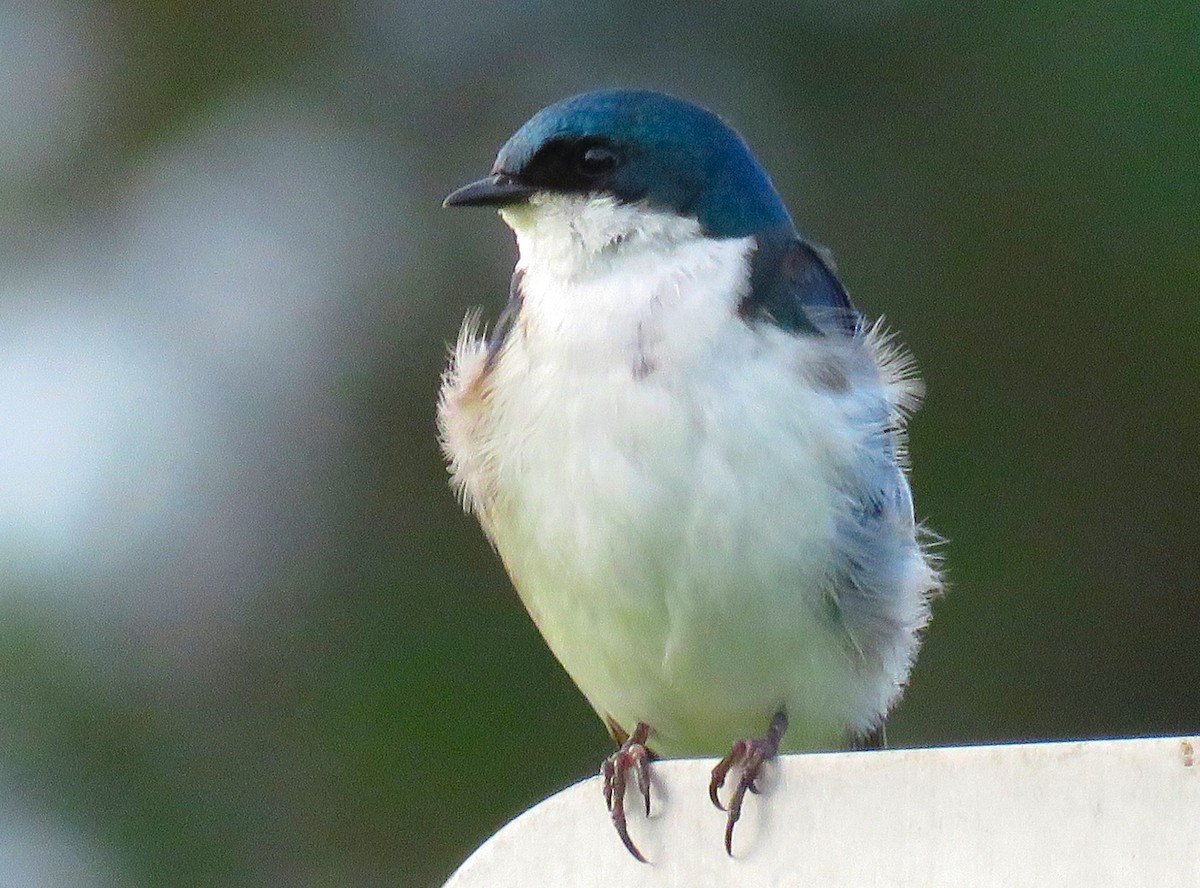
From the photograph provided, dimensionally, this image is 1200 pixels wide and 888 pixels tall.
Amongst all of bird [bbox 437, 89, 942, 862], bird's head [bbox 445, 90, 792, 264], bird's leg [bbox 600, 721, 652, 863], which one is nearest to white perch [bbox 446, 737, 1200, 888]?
bird's leg [bbox 600, 721, 652, 863]

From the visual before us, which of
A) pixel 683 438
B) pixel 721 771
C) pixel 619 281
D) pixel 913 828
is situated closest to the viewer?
pixel 913 828

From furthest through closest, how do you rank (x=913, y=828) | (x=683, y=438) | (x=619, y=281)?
(x=619, y=281), (x=683, y=438), (x=913, y=828)

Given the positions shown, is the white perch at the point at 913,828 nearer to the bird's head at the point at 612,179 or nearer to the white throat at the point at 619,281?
the white throat at the point at 619,281

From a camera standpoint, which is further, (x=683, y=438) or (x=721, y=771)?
(x=683, y=438)

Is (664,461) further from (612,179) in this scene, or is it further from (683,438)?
(612,179)

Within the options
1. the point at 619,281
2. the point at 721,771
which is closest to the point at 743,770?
the point at 721,771

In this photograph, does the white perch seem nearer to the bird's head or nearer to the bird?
the bird

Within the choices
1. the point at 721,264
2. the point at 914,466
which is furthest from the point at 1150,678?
the point at 721,264
